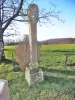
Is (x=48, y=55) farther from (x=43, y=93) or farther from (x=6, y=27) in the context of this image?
(x=43, y=93)

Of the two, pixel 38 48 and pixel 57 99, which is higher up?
pixel 38 48

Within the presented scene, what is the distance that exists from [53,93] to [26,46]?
1615 mm

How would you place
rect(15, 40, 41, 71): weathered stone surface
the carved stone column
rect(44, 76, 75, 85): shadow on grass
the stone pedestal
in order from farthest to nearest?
rect(15, 40, 41, 71): weathered stone surface < the carved stone column < rect(44, 76, 75, 85): shadow on grass < the stone pedestal

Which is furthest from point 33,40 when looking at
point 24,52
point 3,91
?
point 3,91

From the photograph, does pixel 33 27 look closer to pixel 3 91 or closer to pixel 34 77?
pixel 34 77

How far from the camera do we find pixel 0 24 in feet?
26.6

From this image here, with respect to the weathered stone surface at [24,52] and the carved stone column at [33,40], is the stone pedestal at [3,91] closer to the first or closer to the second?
the carved stone column at [33,40]

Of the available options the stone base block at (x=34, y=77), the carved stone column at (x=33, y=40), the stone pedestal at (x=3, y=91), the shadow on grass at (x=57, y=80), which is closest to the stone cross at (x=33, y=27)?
the carved stone column at (x=33, y=40)

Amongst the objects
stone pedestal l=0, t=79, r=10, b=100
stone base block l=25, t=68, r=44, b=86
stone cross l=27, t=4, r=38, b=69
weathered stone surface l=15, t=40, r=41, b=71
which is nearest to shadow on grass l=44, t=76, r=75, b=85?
stone base block l=25, t=68, r=44, b=86

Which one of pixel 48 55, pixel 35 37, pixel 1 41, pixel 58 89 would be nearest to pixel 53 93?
pixel 58 89

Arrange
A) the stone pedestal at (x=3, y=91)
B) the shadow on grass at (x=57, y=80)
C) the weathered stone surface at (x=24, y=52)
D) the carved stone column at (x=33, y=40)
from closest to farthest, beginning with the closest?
the stone pedestal at (x=3, y=91) < the shadow on grass at (x=57, y=80) < the carved stone column at (x=33, y=40) < the weathered stone surface at (x=24, y=52)

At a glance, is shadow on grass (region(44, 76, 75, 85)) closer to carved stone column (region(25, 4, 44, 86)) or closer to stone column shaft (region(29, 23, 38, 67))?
carved stone column (region(25, 4, 44, 86))

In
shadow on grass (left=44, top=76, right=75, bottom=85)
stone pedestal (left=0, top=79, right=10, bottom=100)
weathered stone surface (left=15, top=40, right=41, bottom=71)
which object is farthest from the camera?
weathered stone surface (left=15, top=40, right=41, bottom=71)

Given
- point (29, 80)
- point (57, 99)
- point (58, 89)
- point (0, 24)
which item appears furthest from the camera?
point (0, 24)
